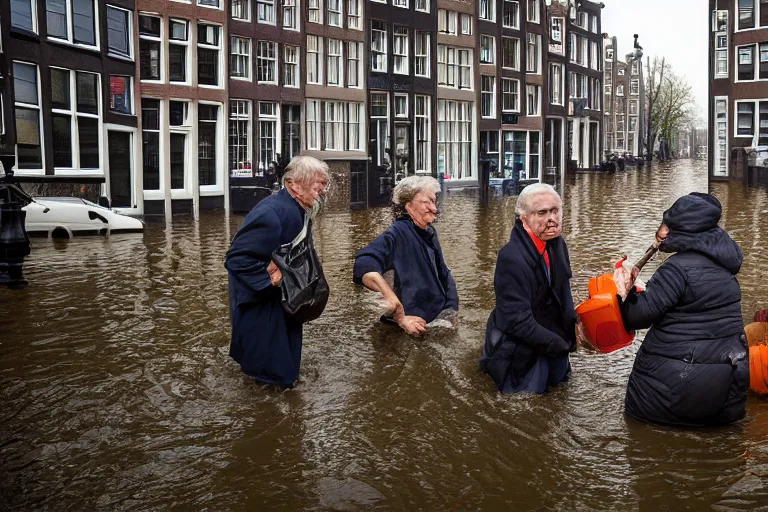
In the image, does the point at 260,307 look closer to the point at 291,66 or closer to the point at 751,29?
the point at 291,66

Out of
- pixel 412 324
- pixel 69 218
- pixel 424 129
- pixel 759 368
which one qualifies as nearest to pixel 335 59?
pixel 424 129

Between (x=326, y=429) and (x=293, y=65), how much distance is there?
20.9m

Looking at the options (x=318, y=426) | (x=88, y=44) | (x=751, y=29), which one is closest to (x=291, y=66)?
(x=88, y=44)

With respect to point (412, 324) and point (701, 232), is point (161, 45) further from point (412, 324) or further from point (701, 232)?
point (701, 232)

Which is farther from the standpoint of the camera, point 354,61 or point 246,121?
point 354,61

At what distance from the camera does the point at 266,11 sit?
24.3 metres

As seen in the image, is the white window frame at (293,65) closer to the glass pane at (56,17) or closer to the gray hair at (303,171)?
the glass pane at (56,17)

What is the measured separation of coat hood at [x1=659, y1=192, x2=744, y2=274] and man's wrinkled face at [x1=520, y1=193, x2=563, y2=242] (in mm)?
676

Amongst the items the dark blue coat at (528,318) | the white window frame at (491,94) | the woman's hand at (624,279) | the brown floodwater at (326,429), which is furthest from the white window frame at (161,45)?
the woman's hand at (624,279)

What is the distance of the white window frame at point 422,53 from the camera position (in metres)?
28.8

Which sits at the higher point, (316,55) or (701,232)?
(316,55)

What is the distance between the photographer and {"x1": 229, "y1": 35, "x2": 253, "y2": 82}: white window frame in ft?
77.7

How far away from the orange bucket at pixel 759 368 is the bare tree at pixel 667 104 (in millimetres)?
22924

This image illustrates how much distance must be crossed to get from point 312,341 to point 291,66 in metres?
18.6
